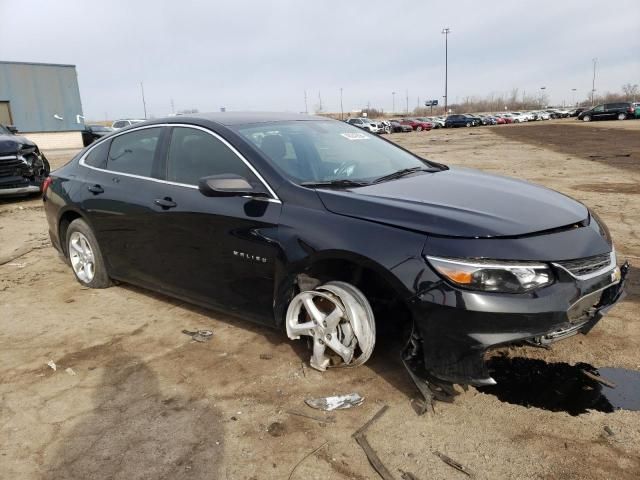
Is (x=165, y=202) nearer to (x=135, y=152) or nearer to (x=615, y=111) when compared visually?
(x=135, y=152)

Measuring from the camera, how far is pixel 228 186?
317 centimetres

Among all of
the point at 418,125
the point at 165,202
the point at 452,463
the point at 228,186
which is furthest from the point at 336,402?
the point at 418,125

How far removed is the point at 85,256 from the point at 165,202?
153 centimetres

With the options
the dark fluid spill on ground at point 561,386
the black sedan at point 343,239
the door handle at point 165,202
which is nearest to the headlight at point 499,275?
the black sedan at point 343,239

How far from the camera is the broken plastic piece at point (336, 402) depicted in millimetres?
2873

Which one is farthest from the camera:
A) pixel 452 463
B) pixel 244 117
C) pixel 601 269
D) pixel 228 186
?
pixel 244 117

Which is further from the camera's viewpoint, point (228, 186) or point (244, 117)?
point (244, 117)

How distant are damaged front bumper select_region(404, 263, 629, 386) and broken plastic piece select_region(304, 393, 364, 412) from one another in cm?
47

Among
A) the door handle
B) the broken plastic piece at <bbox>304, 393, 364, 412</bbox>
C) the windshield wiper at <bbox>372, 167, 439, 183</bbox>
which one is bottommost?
the broken plastic piece at <bbox>304, 393, 364, 412</bbox>

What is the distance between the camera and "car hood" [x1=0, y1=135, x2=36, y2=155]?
9396mm

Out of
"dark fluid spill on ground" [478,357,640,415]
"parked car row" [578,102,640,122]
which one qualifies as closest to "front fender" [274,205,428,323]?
"dark fluid spill on ground" [478,357,640,415]

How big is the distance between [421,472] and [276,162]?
1998 millimetres

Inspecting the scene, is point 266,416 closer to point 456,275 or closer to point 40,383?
point 456,275

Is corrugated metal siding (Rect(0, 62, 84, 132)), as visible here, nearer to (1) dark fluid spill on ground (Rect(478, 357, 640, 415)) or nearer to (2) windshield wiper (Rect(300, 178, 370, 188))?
(2) windshield wiper (Rect(300, 178, 370, 188))
